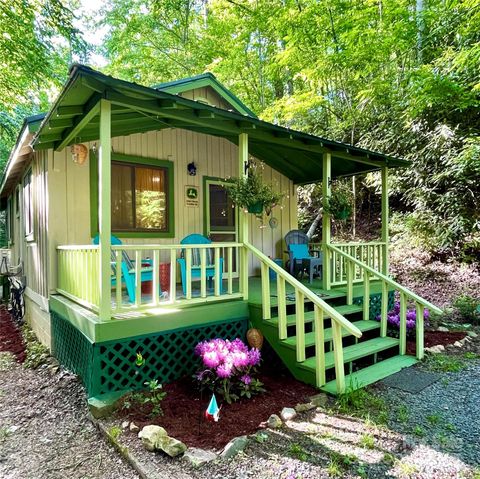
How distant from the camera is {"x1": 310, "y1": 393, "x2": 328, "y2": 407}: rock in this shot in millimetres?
3203

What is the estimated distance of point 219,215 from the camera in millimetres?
6547

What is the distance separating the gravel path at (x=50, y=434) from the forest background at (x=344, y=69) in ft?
19.1

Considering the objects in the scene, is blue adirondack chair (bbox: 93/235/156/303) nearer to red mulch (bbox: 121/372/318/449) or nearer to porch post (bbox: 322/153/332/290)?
red mulch (bbox: 121/372/318/449)

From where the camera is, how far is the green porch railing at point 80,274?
3467 mm

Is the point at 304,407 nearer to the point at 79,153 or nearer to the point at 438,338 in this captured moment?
the point at 438,338

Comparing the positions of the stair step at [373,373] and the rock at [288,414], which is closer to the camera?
the rock at [288,414]

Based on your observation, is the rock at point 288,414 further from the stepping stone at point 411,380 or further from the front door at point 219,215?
the front door at point 219,215

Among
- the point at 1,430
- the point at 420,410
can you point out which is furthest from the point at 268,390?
the point at 1,430

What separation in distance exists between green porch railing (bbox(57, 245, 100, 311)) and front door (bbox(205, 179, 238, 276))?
2.50 m

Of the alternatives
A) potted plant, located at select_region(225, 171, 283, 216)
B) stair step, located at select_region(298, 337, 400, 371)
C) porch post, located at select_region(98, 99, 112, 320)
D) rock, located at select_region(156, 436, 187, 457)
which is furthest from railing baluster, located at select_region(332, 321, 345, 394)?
porch post, located at select_region(98, 99, 112, 320)

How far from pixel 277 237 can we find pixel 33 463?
5649 millimetres

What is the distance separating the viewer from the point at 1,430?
3080mm

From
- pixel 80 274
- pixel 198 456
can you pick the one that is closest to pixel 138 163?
pixel 80 274

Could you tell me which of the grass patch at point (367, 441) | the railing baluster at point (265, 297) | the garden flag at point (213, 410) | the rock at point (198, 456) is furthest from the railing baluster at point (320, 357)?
the rock at point (198, 456)
